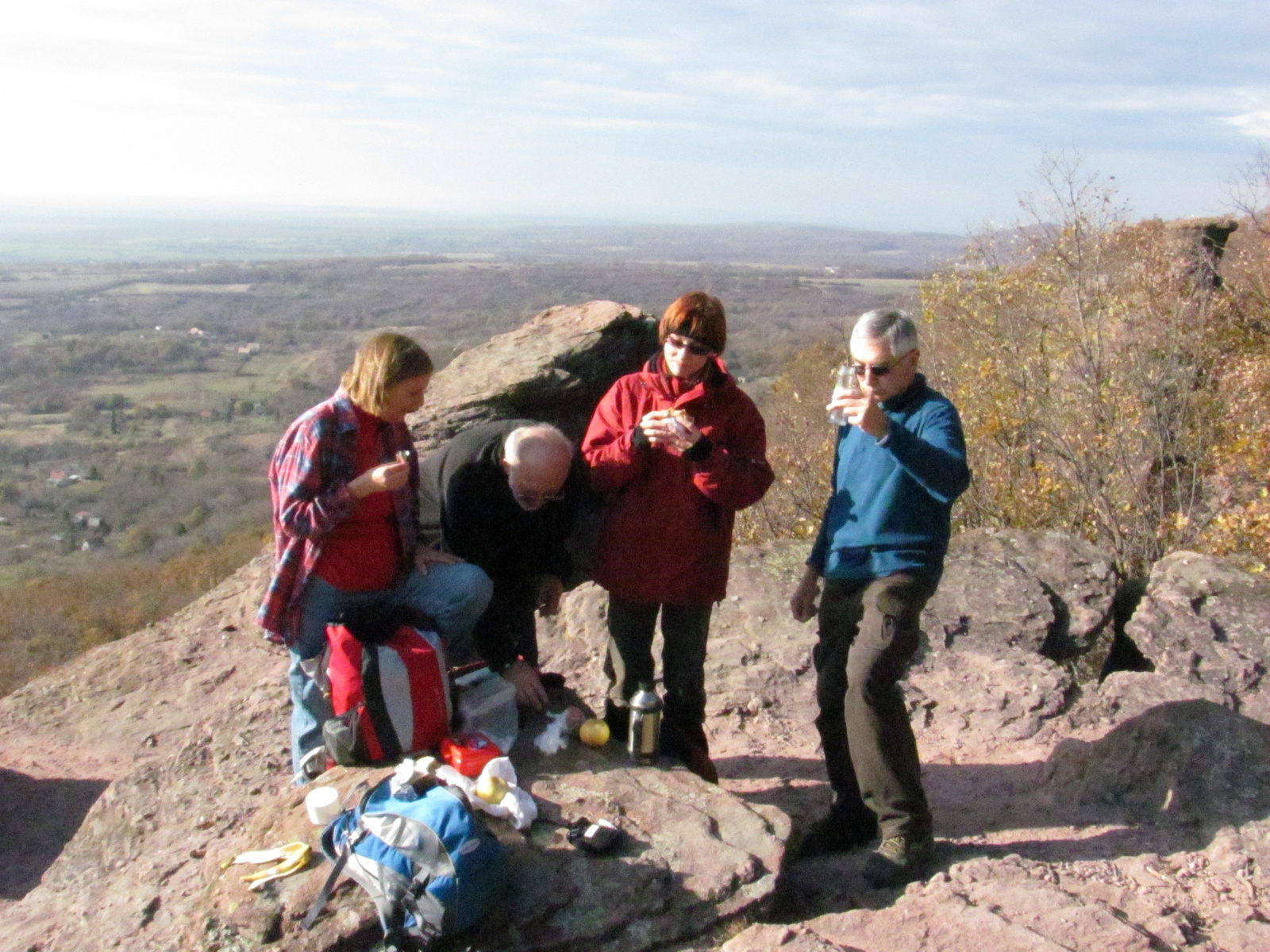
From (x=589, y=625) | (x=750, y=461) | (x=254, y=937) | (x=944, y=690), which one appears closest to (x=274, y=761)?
(x=254, y=937)

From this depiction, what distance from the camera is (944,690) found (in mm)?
5145

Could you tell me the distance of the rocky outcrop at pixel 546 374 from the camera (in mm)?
6980

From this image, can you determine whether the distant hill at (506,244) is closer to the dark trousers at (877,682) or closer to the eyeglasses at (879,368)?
the dark trousers at (877,682)

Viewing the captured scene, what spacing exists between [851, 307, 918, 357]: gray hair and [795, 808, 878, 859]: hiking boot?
1780mm

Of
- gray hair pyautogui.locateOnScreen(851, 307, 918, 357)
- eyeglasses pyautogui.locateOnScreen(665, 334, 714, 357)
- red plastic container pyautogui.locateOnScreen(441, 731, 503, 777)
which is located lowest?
red plastic container pyautogui.locateOnScreen(441, 731, 503, 777)

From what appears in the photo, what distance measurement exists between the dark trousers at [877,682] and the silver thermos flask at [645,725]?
2.01 ft

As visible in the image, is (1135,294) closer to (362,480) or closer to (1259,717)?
(1259,717)

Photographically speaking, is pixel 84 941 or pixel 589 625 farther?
pixel 589 625

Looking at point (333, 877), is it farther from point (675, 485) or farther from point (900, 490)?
point (900, 490)

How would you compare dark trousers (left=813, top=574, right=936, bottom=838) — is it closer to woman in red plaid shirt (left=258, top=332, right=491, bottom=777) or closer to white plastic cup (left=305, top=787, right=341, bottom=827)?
woman in red plaid shirt (left=258, top=332, right=491, bottom=777)

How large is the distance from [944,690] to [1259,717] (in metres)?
1.42

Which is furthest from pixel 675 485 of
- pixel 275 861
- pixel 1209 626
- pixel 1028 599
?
pixel 1209 626

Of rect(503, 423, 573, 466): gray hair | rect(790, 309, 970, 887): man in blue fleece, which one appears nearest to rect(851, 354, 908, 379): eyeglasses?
rect(790, 309, 970, 887): man in blue fleece

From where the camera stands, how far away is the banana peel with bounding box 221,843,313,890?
278 centimetres
